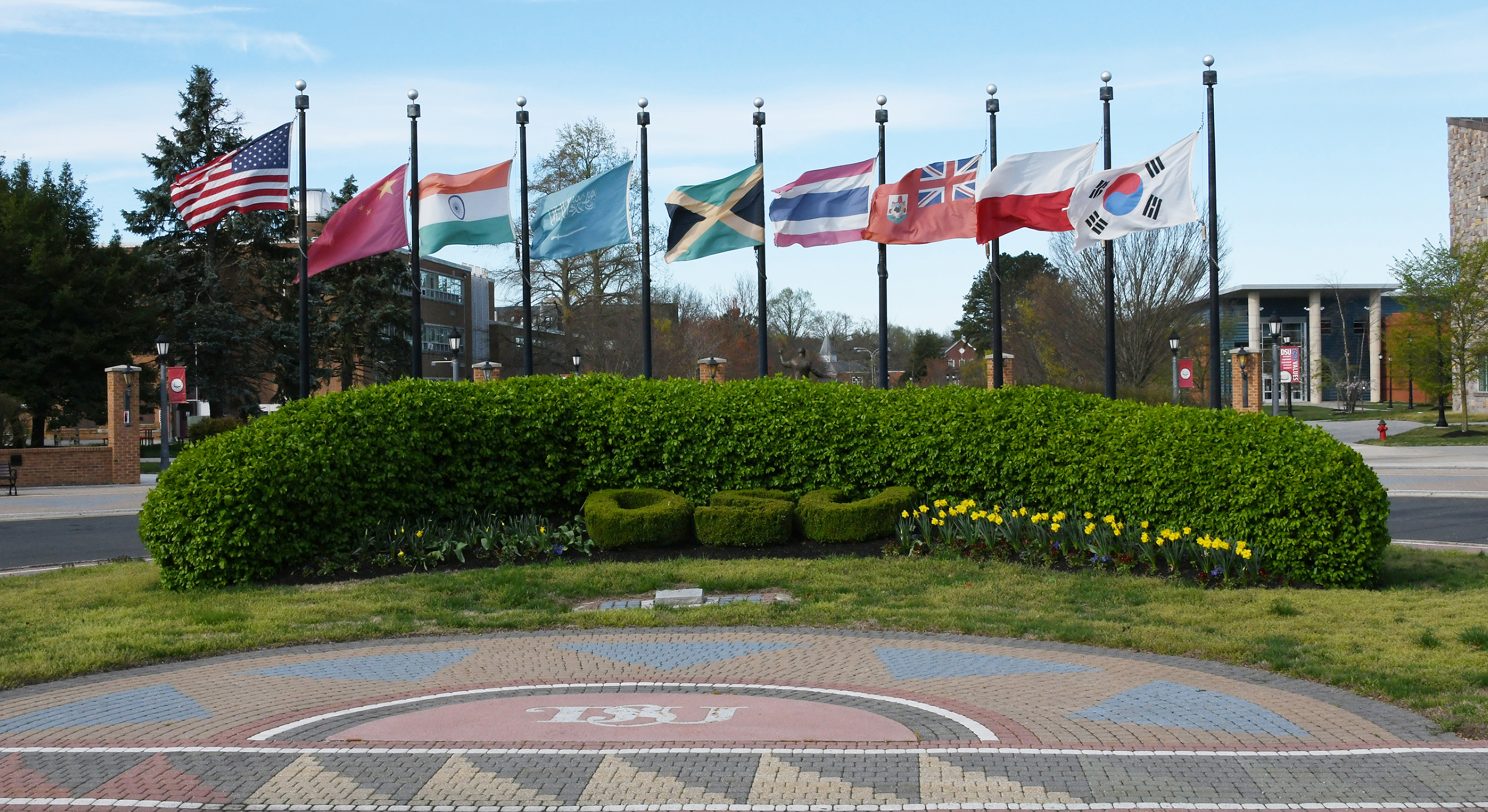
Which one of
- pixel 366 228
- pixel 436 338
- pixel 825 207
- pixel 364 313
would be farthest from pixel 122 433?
pixel 436 338

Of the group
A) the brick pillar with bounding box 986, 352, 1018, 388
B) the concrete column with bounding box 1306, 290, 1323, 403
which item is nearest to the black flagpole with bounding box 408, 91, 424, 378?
the brick pillar with bounding box 986, 352, 1018, 388

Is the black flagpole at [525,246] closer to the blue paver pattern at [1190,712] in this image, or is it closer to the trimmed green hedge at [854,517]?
the trimmed green hedge at [854,517]

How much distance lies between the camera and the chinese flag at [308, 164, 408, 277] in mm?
18766

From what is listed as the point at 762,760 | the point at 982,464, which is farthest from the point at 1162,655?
the point at 982,464

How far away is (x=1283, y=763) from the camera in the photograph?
5.77 metres

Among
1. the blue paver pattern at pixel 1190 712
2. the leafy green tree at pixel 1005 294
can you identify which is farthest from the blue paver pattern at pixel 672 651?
the leafy green tree at pixel 1005 294

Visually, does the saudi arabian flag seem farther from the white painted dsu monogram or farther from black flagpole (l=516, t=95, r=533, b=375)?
the white painted dsu monogram

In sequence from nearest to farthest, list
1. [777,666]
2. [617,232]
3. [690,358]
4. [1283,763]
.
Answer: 1. [1283,763]
2. [777,666]
3. [617,232]
4. [690,358]

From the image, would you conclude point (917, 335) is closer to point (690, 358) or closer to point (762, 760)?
point (690, 358)

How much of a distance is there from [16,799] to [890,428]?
10.1m

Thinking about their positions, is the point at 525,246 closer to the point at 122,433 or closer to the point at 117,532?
the point at 117,532

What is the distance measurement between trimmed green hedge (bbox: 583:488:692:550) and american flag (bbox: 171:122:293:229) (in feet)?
31.9

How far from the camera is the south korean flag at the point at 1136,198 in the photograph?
16906mm

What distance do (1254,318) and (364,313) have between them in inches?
2484
